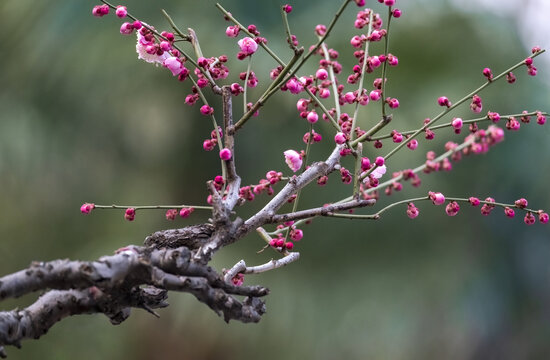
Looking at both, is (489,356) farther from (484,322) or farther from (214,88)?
(214,88)

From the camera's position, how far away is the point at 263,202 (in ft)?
7.66

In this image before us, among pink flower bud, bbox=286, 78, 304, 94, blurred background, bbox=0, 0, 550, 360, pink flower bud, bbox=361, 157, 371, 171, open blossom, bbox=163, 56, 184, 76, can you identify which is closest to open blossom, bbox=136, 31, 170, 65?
open blossom, bbox=163, 56, 184, 76

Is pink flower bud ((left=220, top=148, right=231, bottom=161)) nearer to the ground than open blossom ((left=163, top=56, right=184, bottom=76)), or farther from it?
nearer to the ground

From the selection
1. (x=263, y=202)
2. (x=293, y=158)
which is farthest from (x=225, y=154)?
(x=263, y=202)

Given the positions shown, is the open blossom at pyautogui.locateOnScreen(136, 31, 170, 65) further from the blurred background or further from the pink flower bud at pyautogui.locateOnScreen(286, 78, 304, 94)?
the blurred background

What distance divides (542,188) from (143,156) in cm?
147

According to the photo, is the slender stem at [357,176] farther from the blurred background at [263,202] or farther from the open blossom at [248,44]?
the blurred background at [263,202]

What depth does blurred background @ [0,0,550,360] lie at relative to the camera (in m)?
2.39

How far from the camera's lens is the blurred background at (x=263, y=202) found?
2.39m

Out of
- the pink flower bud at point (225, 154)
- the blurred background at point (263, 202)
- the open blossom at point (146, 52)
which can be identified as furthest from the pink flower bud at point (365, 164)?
the blurred background at point (263, 202)

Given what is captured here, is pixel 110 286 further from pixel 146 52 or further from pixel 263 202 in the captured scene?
pixel 263 202

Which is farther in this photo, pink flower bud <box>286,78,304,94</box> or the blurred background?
the blurred background

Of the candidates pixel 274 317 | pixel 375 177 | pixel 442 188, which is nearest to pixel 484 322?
pixel 442 188

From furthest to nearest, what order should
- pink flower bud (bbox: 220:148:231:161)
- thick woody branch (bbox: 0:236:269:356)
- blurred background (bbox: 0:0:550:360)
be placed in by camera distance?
blurred background (bbox: 0:0:550:360) → pink flower bud (bbox: 220:148:231:161) → thick woody branch (bbox: 0:236:269:356)
